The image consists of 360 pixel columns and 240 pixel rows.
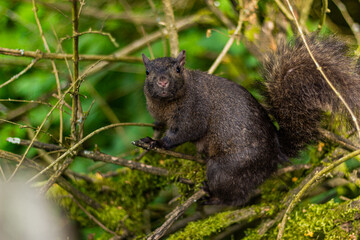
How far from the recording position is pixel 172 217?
2609 mm

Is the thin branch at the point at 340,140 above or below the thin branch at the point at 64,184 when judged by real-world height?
below

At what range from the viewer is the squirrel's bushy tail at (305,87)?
2.64 meters

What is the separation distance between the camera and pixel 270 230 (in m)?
2.92

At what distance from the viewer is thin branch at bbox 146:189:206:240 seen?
2482 millimetres

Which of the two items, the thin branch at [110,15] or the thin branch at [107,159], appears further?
the thin branch at [110,15]

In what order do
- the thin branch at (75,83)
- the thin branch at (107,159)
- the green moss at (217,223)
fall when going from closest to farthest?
the thin branch at (75,83) < the green moss at (217,223) < the thin branch at (107,159)

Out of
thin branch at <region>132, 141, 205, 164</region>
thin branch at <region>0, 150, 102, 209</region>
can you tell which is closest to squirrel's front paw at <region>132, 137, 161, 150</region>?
thin branch at <region>132, 141, 205, 164</region>

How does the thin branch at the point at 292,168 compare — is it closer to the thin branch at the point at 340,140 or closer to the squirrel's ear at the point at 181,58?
the thin branch at the point at 340,140

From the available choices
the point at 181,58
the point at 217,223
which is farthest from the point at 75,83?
the point at 217,223

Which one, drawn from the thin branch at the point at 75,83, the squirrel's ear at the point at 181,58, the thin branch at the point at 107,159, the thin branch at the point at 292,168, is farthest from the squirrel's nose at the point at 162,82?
the thin branch at the point at 292,168

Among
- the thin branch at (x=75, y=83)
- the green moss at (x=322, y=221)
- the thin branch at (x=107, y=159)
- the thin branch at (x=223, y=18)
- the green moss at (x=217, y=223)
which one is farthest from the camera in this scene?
the thin branch at (x=223, y=18)

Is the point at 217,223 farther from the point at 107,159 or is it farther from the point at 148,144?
the point at 107,159

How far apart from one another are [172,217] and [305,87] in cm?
119

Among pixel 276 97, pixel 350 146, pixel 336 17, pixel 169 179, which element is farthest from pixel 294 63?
pixel 336 17
